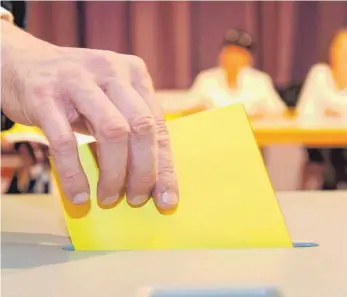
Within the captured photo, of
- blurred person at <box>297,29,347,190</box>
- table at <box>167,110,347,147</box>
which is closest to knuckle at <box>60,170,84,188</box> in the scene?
table at <box>167,110,347,147</box>

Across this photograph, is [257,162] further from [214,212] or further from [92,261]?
[92,261]

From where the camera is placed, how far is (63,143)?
0.52 m

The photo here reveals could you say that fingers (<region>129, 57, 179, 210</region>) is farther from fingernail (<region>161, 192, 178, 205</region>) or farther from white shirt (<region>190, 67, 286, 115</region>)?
white shirt (<region>190, 67, 286, 115</region>)

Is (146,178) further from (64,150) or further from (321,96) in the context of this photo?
(321,96)

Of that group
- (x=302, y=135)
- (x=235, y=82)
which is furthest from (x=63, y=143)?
(x=235, y=82)

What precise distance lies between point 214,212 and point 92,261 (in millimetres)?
121

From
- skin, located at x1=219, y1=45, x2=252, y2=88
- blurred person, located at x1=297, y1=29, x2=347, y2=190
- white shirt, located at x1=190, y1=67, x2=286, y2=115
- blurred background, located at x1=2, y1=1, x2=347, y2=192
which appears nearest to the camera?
blurred person, located at x1=297, y1=29, x2=347, y2=190

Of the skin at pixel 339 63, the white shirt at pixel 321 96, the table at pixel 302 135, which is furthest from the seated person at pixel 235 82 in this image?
the table at pixel 302 135

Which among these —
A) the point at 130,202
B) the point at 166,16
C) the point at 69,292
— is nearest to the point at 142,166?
the point at 130,202

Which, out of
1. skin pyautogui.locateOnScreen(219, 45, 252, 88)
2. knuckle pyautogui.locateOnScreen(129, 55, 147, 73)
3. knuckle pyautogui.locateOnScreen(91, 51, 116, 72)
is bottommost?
skin pyautogui.locateOnScreen(219, 45, 252, 88)

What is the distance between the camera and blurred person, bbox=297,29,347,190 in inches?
147

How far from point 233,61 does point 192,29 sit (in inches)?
22.7

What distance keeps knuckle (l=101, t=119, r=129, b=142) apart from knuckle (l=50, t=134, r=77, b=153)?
0.09 feet

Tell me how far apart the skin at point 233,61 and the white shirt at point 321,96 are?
0.49 m
